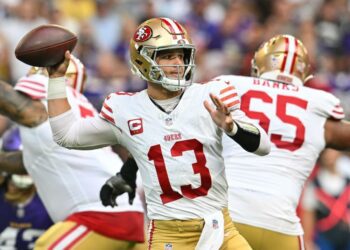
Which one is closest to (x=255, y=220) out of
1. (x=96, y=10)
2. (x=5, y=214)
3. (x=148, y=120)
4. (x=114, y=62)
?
(x=148, y=120)

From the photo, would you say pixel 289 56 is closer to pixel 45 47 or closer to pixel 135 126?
pixel 135 126

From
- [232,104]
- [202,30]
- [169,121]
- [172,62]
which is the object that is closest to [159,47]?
[172,62]

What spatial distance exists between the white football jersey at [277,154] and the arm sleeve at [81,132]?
2.76 feet

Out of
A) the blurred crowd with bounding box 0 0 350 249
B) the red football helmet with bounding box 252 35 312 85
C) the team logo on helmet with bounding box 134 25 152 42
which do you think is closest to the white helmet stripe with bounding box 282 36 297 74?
the red football helmet with bounding box 252 35 312 85

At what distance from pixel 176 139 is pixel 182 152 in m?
0.07

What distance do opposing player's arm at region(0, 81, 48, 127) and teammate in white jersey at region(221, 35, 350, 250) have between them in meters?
1.07

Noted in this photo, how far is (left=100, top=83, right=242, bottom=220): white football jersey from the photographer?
4.62m

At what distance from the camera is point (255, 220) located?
530cm

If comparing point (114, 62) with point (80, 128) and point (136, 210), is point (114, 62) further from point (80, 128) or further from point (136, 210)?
point (80, 128)

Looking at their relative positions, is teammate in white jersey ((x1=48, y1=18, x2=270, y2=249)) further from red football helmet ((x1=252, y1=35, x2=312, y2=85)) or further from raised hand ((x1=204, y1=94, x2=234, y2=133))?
red football helmet ((x1=252, y1=35, x2=312, y2=85))

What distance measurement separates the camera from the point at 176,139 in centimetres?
462

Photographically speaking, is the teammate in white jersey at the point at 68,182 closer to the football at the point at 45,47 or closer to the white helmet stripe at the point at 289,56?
the football at the point at 45,47

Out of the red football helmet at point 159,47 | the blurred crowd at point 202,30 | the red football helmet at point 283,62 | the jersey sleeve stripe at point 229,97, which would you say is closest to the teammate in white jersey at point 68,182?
the red football helmet at point 159,47

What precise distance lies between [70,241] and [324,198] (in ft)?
12.6
